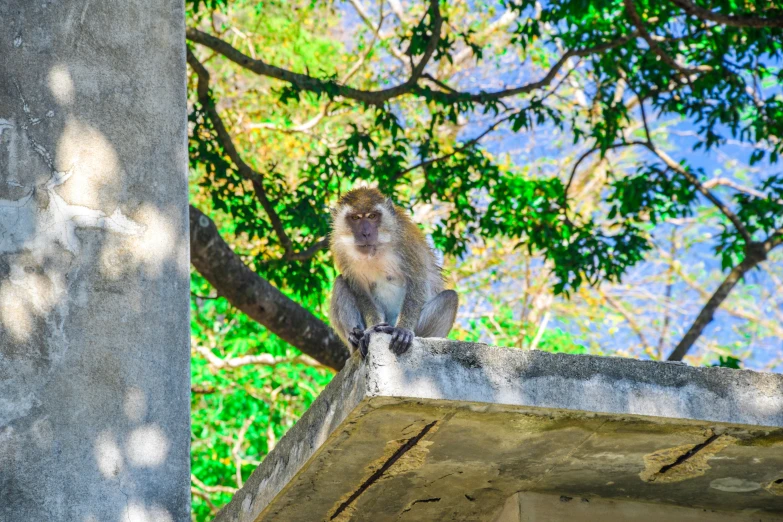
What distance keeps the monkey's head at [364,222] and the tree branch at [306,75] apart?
299cm

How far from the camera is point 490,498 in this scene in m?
4.14

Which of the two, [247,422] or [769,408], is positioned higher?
[769,408]

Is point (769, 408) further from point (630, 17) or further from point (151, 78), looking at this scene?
point (630, 17)

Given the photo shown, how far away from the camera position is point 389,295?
5.98 metres

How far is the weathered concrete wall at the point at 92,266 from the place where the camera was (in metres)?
3.62

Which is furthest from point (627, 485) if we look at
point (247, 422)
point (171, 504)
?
point (247, 422)

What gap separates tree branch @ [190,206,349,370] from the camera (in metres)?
8.12

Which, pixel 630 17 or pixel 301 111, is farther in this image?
pixel 301 111

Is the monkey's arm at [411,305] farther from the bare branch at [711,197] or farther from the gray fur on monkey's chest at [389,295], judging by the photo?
the bare branch at [711,197]

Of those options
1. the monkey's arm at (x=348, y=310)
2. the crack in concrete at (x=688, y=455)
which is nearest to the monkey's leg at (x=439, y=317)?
the monkey's arm at (x=348, y=310)

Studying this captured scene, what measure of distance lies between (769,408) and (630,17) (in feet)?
21.2

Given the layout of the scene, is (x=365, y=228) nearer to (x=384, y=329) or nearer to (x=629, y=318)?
(x=384, y=329)

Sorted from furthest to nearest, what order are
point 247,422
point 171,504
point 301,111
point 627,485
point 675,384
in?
1. point 301,111
2. point 247,422
3. point 627,485
4. point 171,504
5. point 675,384

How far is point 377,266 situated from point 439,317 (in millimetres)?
634
